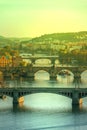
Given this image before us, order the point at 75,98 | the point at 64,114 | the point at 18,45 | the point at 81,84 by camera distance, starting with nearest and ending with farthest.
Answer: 1. the point at 64,114
2. the point at 75,98
3. the point at 81,84
4. the point at 18,45

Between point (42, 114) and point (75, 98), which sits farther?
point (75, 98)

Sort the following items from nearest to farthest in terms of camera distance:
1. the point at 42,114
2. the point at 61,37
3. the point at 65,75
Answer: the point at 42,114 → the point at 61,37 → the point at 65,75

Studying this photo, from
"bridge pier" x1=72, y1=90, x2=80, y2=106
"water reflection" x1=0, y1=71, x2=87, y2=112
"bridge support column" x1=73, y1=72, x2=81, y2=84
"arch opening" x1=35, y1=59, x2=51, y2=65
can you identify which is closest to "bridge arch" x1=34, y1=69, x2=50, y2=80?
"arch opening" x1=35, y1=59, x2=51, y2=65

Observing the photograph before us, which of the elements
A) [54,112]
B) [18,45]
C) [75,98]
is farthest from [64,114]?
[18,45]

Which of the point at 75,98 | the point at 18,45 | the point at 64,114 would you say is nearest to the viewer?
the point at 64,114

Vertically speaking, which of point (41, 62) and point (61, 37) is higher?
point (61, 37)

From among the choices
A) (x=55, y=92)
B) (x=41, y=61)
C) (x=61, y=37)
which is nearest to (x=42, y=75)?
(x=41, y=61)

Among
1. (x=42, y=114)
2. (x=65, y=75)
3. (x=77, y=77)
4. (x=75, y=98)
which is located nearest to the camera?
(x=42, y=114)

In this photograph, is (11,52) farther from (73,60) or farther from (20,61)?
(73,60)

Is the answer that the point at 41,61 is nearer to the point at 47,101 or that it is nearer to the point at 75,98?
the point at 47,101

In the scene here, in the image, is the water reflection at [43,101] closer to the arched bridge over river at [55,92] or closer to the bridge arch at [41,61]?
the arched bridge over river at [55,92]
